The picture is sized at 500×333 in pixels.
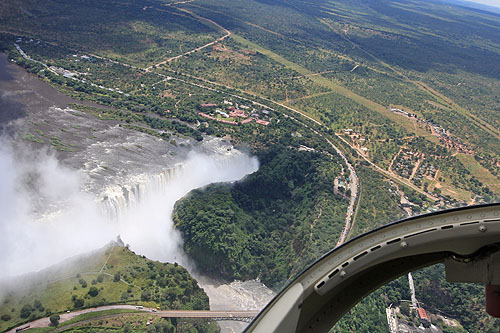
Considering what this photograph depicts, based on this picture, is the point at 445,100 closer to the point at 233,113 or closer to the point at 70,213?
the point at 233,113

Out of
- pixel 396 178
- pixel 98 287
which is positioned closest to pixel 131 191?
pixel 98 287

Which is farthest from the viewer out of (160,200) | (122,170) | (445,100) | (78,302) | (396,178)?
(445,100)

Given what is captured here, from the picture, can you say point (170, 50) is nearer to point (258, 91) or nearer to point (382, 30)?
point (258, 91)

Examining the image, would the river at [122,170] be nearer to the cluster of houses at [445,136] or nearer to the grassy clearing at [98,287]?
the grassy clearing at [98,287]

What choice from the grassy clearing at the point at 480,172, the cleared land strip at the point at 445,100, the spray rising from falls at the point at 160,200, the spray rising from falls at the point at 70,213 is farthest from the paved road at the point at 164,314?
the cleared land strip at the point at 445,100

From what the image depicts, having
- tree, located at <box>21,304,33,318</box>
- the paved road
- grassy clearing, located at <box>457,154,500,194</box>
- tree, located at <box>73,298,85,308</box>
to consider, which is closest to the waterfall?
tree, located at <box>73,298,85,308</box>

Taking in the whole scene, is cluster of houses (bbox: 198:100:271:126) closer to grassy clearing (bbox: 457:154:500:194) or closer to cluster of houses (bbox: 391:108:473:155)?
cluster of houses (bbox: 391:108:473:155)
